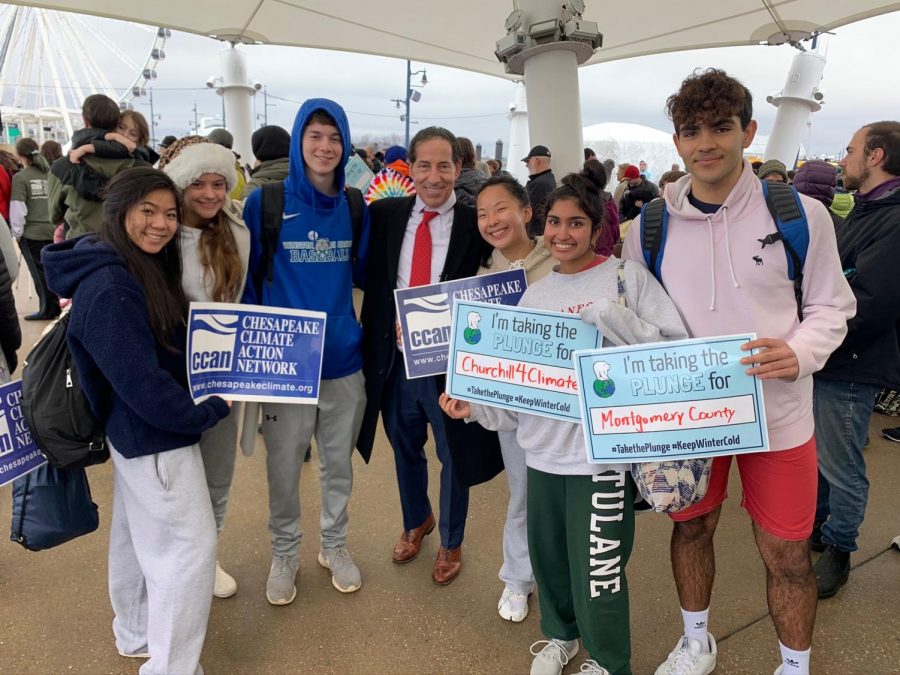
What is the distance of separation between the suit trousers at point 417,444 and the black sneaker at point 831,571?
5.69 ft

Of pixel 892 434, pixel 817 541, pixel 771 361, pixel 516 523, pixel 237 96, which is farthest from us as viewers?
pixel 237 96

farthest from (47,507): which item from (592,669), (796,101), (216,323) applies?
(796,101)

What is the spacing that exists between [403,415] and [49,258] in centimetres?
150

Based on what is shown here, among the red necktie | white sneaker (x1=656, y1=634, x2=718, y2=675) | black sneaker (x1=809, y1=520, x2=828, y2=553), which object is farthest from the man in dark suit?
black sneaker (x1=809, y1=520, x2=828, y2=553)

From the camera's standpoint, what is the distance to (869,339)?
2410 millimetres

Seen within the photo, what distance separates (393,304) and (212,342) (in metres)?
0.77

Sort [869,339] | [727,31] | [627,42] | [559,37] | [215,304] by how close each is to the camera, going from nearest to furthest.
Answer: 1. [215,304]
2. [869,339]
3. [559,37]
4. [727,31]
5. [627,42]

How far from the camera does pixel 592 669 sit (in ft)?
6.42

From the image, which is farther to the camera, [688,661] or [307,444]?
[307,444]

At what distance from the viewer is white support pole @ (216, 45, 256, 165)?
10773 millimetres

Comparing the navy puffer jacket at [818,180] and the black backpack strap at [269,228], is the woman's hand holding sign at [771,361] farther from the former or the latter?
the navy puffer jacket at [818,180]

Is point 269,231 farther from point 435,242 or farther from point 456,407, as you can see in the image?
point 456,407

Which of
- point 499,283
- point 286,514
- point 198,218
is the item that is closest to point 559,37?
point 499,283

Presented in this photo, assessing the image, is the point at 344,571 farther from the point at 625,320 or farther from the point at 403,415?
the point at 625,320
